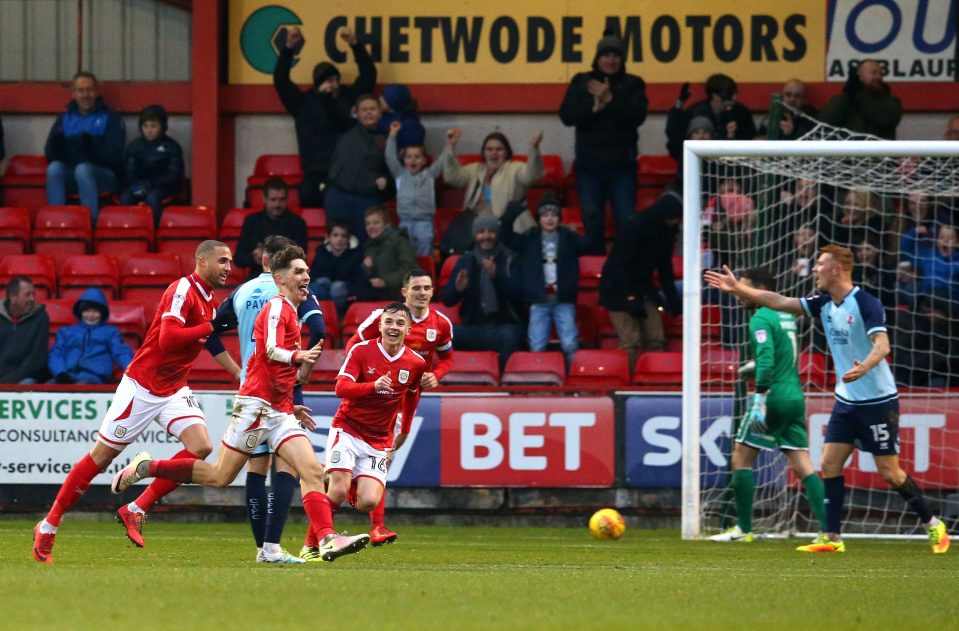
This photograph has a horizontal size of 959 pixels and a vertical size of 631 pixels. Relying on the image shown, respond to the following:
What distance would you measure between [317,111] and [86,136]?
2462 mm

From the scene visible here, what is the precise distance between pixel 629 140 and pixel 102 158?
5658 mm

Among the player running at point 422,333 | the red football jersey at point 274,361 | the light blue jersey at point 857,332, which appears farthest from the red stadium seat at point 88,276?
the light blue jersey at point 857,332

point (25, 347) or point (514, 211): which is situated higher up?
point (514, 211)

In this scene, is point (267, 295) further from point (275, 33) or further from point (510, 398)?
point (275, 33)

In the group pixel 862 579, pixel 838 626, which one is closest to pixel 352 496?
pixel 862 579

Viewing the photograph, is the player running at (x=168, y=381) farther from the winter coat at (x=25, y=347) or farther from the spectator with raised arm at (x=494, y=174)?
the spectator with raised arm at (x=494, y=174)

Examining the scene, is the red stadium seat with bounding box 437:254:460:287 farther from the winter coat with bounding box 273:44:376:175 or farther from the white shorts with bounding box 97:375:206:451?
the white shorts with bounding box 97:375:206:451

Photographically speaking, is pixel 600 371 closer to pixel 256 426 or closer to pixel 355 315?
pixel 355 315

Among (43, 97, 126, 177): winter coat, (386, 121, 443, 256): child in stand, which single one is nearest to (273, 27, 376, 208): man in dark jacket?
(386, 121, 443, 256): child in stand

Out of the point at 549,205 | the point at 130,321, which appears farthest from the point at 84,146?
the point at 549,205

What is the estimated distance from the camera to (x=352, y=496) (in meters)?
10.3

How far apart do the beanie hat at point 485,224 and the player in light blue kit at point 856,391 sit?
14.3 feet

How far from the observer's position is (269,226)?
1579 cm

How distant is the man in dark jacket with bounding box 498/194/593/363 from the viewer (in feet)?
49.2
